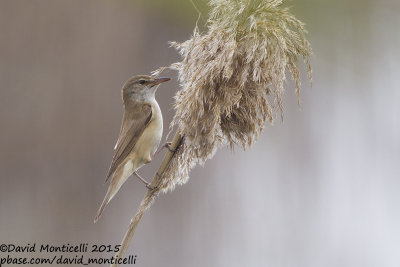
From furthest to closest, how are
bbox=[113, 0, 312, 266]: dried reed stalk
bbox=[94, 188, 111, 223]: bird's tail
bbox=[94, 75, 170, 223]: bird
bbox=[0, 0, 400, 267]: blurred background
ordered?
bbox=[0, 0, 400, 267]: blurred background, bbox=[94, 75, 170, 223]: bird, bbox=[113, 0, 312, 266]: dried reed stalk, bbox=[94, 188, 111, 223]: bird's tail

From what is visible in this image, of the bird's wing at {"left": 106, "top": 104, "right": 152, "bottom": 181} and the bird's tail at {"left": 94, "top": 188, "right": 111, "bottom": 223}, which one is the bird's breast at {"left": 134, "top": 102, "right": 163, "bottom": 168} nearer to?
the bird's wing at {"left": 106, "top": 104, "right": 152, "bottom": 181}

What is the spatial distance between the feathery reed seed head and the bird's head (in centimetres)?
30

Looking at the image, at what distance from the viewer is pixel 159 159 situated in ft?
7.79

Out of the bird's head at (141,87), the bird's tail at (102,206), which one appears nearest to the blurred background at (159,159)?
the bird's head at (141,87)

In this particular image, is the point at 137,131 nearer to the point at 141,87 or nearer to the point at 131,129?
the point at 131,129

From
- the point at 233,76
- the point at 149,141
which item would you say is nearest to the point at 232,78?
the point at 233,76

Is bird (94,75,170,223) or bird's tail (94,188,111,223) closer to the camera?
bird's tail (94,188,111,223)

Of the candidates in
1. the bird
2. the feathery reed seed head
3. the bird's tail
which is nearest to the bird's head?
the bird

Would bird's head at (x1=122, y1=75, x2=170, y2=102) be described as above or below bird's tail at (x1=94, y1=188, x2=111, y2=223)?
above

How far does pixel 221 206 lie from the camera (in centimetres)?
256

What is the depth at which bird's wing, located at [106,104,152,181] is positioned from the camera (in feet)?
5.86

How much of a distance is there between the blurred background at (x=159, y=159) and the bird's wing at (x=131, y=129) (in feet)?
1.27

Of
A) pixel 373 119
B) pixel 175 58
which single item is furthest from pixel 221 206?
pixel 373 119

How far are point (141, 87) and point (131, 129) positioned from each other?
172 millimetres
